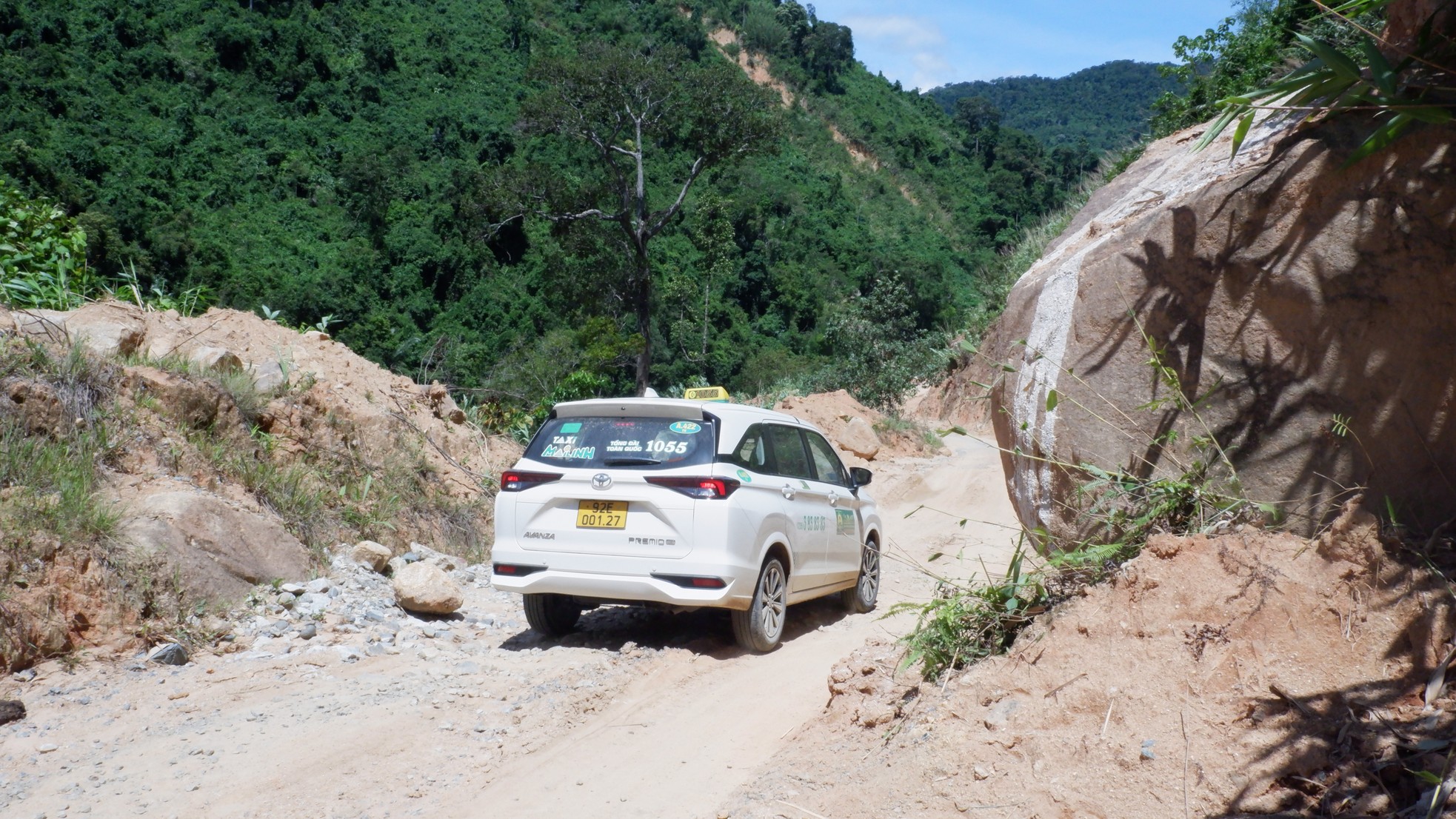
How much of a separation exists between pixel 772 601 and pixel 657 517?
1.05m

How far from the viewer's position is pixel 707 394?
8.20m

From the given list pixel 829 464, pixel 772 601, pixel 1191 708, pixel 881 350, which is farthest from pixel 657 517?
pixel 881 350

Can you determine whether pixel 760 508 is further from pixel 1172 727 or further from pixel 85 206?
pixel 85 206

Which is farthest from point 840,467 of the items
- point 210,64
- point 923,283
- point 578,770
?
point 210,64

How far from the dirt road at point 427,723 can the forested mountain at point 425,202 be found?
1255cm

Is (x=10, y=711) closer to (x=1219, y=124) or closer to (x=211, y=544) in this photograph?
(x=211, y=544)

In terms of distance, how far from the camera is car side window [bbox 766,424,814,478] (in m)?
7.32

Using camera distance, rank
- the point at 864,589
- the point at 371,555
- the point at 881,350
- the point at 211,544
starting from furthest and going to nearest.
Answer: the point at 881,350 < the point at 864,589 < the point at 371,555 < the point at 211,544

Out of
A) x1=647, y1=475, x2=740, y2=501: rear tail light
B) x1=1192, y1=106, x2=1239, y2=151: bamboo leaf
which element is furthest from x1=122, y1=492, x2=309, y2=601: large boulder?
x1=1192, y1=106, x2=1239, y2=151: bamboo leaf

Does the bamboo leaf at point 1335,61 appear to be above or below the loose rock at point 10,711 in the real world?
above

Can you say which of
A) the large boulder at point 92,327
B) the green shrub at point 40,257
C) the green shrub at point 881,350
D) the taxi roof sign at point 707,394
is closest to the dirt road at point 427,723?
Result: the taxi roof sign at point 707,394

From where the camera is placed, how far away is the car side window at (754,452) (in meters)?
6.73

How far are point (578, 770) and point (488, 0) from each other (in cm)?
6910

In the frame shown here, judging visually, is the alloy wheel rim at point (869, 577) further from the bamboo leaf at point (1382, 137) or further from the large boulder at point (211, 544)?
the bamboo leaf at point (1382, 137)
